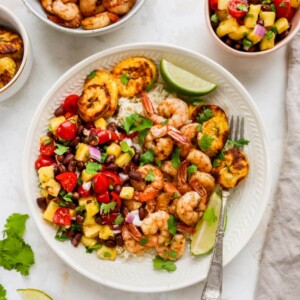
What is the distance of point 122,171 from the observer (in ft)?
9.62

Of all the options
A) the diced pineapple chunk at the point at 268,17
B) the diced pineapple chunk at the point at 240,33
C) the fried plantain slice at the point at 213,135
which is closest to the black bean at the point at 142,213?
the fried plantain slice at the point at 213,135

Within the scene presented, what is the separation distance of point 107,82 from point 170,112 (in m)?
0.39

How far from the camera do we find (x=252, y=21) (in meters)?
2.87

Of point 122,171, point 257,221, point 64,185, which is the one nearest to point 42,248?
point 64,185

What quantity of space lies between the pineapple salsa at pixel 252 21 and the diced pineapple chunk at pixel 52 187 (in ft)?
4.02

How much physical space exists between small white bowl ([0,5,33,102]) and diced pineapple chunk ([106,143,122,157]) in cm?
63

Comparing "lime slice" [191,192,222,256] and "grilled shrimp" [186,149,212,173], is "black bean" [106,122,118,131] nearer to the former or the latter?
"grilled shrimp" [186,149,212,173]

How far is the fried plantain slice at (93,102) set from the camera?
2.86 m

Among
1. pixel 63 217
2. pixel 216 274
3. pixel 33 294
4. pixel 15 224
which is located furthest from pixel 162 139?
pixel 33 294

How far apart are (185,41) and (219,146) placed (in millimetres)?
721

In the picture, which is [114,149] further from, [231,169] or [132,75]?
[231,169]

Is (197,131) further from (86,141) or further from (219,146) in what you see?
(86,141)

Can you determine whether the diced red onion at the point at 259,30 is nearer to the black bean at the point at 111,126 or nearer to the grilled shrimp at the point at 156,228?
the black bean at the point at 111,126

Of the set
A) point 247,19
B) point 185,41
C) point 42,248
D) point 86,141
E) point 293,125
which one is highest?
point 247,19
